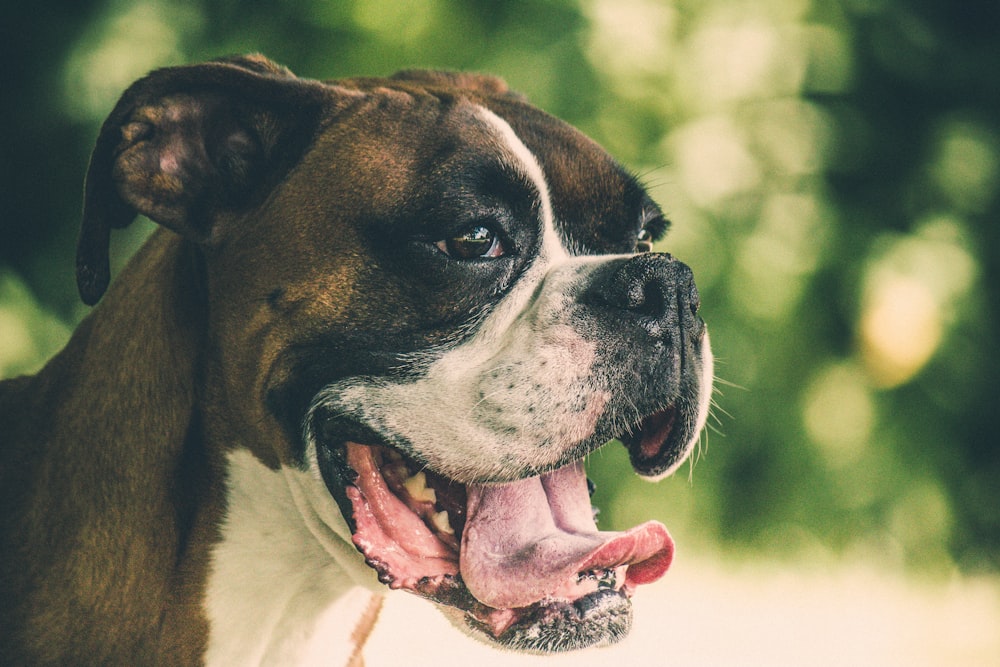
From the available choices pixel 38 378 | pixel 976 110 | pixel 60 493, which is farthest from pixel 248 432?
pixel 976 110

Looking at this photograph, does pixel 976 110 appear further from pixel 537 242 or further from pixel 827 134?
pixel 537 242

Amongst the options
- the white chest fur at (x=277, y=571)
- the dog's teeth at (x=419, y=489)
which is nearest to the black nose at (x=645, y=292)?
the dog's teeth at (x=419, y=489)

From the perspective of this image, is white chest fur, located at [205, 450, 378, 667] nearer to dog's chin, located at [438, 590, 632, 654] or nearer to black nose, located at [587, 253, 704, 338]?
dog's chin, located at [438, 590, 632, 654]

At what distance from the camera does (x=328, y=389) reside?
7.25ft

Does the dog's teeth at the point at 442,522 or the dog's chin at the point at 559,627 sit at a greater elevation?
the dog's teeth at the point at 442,522

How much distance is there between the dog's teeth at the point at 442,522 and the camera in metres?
2.32

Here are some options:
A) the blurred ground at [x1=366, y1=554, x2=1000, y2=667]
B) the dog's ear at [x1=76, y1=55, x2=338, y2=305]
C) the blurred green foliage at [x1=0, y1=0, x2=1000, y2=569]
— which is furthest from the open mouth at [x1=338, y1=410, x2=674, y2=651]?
the blurred green foliage at [x1=0, y1=0, x2=1000, y2=569]

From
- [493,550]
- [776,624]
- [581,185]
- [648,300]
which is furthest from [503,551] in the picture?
[776,624]

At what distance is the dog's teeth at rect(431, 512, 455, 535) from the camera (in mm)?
2320

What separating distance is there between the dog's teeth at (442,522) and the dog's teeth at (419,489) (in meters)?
0.03

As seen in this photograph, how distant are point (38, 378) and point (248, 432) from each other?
0.65 meters

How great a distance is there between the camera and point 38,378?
257cm

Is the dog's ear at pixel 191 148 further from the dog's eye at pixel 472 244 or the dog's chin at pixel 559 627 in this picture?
the dog's chin at pixel 559 627

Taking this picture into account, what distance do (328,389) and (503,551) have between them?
0.48 m
